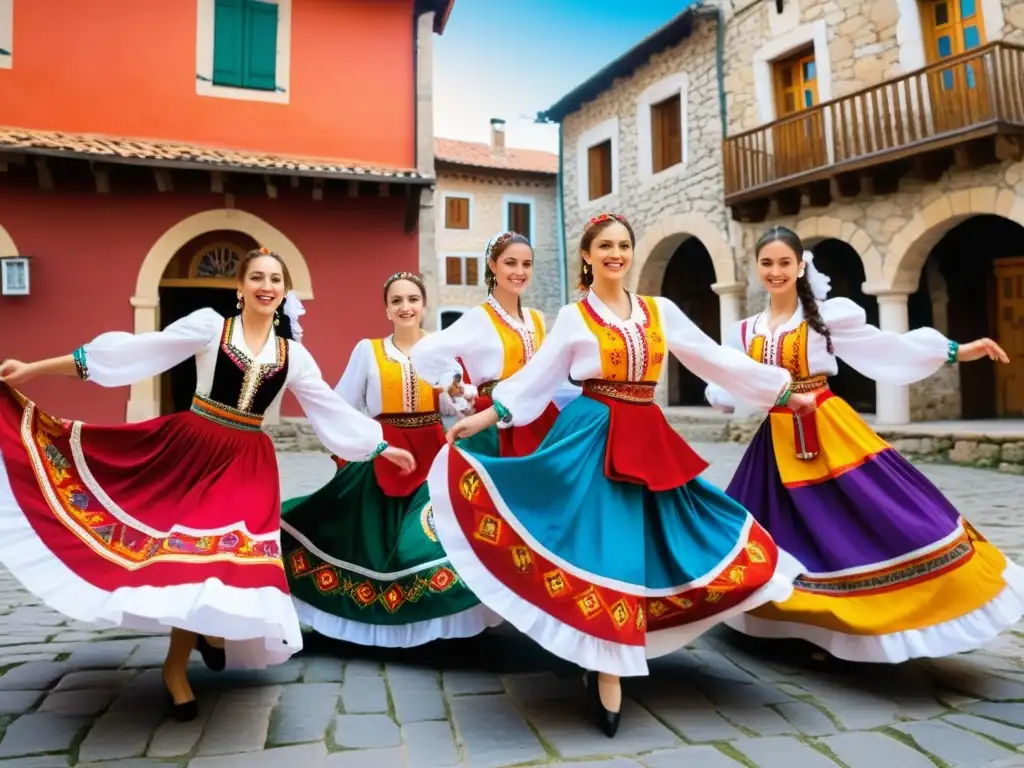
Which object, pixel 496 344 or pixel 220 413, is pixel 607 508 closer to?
pixel 496 344

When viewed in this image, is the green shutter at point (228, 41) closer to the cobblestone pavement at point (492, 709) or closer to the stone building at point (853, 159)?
the stone building at point (853, 159)

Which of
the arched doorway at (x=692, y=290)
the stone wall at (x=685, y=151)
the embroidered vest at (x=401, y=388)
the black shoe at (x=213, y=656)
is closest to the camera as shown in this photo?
the black shoe at (x=213, y=656)

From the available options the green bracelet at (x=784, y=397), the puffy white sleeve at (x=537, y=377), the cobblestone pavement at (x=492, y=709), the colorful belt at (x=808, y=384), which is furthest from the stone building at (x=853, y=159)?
the puffy white sleeve at (x=537, y=377)

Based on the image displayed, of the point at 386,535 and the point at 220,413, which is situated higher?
the point at 220,413

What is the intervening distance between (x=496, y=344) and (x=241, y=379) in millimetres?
1113

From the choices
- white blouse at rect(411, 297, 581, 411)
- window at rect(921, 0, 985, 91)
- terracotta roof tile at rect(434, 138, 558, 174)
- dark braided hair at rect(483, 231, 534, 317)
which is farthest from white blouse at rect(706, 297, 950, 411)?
terracotta roof tile at rect(434, 138, 558, 174)

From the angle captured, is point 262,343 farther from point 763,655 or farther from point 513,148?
point 513,148

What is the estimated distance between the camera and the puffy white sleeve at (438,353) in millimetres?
3335

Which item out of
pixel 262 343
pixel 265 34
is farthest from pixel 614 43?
pixel 262 343

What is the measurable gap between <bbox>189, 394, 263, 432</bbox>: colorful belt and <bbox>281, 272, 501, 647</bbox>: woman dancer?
77cm

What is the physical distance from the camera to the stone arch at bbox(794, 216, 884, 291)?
35.4 feet

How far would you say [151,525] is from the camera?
8.24 feet

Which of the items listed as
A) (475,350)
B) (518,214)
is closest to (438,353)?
(475,350)

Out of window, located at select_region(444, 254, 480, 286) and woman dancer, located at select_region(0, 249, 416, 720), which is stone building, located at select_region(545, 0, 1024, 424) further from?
woman dancer, located at select_region(0, 249, 416, 720)
